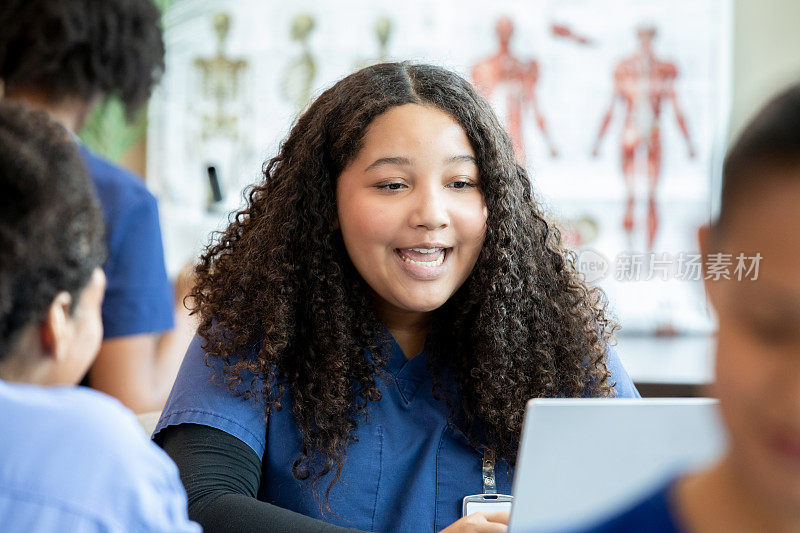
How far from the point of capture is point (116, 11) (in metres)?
1.25

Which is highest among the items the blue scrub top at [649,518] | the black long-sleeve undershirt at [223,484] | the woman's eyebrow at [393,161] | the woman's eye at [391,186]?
the woman's eyebrow at [393,161]

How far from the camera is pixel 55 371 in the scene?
0.73m

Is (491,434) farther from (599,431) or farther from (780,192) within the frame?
(780,192)

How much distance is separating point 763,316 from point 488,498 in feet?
2.44

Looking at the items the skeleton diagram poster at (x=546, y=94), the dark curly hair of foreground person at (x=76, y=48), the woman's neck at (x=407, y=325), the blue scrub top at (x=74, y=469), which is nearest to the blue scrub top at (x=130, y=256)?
the dark curly hair of foreground person at (x=76, y=48)

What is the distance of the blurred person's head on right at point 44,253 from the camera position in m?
0.65

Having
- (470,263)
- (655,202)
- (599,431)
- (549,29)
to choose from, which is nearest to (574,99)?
(549,29)

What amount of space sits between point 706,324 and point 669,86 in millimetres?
2891

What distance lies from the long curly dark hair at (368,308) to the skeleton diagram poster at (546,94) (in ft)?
5.93

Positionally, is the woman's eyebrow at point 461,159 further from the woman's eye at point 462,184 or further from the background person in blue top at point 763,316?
the background person in blue top at point 763,316

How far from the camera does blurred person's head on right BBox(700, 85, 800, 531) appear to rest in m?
0.37

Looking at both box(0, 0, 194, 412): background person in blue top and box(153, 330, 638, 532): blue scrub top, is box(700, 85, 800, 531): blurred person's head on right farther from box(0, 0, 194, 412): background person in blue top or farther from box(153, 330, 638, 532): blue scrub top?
box(0, 0, 194, 412): background person in blue top

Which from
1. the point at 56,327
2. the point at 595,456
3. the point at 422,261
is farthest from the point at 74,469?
the point at 422,261

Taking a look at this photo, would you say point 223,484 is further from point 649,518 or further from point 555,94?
point 555,94
